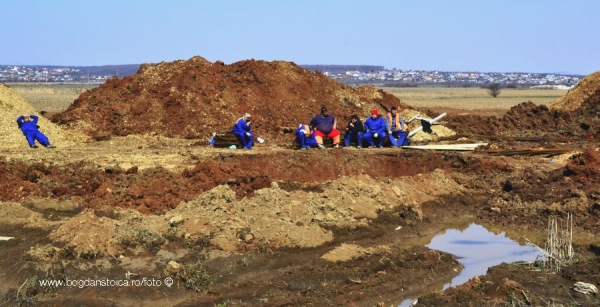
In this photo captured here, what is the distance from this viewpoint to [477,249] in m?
14.0

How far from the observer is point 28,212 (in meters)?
13.3

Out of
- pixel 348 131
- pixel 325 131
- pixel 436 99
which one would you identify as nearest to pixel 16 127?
pixel 325 131

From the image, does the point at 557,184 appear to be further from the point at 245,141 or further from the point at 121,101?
the point at 121,101

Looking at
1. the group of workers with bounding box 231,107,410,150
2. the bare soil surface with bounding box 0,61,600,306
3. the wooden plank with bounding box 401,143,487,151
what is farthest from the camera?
the wooden plank with bounding box 401,143,487,151

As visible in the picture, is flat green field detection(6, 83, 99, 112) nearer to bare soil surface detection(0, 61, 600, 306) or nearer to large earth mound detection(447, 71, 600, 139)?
bare soil surface detection(0, 61, 600, 306)

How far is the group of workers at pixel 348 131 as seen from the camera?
20.2 m

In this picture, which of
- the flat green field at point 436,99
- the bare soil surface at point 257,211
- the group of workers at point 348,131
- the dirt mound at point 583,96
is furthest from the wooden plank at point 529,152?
the flat green field at point 436,99

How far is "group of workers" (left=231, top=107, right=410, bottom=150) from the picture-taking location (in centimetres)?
2017

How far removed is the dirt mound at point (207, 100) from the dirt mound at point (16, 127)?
1.01 meters

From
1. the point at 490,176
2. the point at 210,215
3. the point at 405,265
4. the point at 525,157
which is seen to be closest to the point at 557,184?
the point at 490,176

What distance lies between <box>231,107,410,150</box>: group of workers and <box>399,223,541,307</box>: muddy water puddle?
5491mm

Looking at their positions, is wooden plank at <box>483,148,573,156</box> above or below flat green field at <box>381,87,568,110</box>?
above

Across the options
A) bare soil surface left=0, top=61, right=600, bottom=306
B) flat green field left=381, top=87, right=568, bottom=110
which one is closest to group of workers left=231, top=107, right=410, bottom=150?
bare soil surface left=0, top=61, right=600, bottom=306

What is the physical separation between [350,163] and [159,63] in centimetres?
1230
